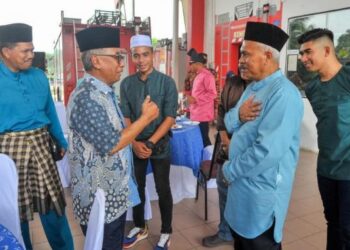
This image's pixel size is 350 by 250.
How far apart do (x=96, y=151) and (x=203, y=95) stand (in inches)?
121

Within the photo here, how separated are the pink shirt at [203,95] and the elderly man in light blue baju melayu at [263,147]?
2.87 metres

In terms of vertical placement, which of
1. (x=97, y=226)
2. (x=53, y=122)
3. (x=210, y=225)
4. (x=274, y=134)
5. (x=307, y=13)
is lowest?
(x=210, y=225)

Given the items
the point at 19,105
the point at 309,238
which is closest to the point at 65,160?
the point at 19,105

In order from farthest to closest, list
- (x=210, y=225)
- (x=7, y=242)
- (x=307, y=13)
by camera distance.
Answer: (x=307, y=13) → (x=210, y=225) → (x=7, y=242)

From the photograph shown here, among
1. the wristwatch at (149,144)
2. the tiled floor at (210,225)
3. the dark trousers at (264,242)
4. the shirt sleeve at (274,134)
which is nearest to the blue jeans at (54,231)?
the tiled floor at (210,225)

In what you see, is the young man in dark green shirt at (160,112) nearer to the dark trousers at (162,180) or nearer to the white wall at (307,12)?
the dark trousers at (162,180)

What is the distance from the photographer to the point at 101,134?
1.24m

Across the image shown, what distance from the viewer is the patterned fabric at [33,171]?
5.66 feet

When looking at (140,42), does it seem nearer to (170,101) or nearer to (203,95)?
(170,101)

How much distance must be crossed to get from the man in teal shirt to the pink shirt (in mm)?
2567

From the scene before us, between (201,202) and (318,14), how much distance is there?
3.65 meters

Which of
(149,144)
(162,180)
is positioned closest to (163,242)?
(162,180)

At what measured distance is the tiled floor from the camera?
234cm

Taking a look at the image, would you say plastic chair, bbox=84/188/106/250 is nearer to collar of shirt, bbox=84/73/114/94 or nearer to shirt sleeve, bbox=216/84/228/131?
collar of shirt, bbox=84/73/114/94
